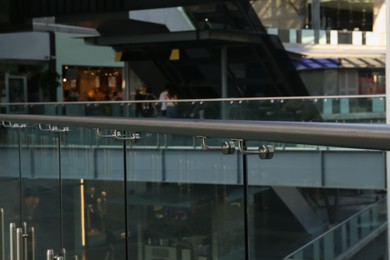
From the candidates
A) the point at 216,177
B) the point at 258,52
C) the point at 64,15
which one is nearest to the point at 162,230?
the point at 216,177

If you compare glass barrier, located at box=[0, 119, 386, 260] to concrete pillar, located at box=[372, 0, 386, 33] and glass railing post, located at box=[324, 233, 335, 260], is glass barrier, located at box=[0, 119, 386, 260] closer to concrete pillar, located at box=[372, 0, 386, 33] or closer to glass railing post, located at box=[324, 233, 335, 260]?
glass railing post, located at box=[324, 233, 335, 260]

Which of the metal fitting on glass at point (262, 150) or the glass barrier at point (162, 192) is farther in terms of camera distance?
the glass barrier at point (162, 192)

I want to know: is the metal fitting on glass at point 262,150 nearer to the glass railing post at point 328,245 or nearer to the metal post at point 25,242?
the metal post at point 25,242

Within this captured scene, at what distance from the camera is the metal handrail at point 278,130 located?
1.28 m

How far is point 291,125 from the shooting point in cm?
147

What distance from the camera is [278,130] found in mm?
1495

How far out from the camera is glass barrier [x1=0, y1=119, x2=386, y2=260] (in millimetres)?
3227

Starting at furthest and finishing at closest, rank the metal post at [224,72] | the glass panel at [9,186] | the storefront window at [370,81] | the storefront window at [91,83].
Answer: the storefront window at [91,83]
the storefront window at [370,81]
the metal post at [224,72]
the glass panel at [9,186]

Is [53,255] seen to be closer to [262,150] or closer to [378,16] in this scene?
[262,150]

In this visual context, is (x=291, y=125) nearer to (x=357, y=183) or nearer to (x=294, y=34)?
(x=357, y=183)

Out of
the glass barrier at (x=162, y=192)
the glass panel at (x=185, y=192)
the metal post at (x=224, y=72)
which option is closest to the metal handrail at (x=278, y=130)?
the glass barrier at (x=162, y=192)

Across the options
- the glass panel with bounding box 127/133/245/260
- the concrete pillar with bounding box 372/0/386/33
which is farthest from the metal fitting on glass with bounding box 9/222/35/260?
the concrete pillar with bounding box 372/0/386/33

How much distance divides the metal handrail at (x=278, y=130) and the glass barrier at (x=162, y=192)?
11 centimetres

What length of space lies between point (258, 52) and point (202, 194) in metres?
6.82
